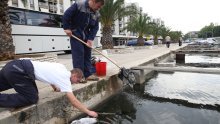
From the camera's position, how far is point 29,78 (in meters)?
3.33

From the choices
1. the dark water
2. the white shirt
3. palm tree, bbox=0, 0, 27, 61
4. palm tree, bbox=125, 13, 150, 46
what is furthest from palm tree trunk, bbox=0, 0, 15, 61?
palm tree, bbox=125, 13, 150, 46

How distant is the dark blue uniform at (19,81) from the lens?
325 centimetres

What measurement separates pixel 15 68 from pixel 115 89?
378cm

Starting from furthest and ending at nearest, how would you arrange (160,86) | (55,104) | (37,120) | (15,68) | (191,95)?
(160,86) < (191,95) < (55,104) < (37,120) < (15,68)

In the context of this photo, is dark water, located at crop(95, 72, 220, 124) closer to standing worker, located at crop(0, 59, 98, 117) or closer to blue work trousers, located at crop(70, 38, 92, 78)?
blue work trousers, located at crop(70, 38, 92, 78)

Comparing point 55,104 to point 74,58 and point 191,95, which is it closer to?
point 74,58

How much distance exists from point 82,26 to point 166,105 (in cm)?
291

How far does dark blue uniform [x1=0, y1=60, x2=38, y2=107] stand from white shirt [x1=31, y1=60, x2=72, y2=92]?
0.10 m

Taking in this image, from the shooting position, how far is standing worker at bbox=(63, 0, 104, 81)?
4938 millimetres

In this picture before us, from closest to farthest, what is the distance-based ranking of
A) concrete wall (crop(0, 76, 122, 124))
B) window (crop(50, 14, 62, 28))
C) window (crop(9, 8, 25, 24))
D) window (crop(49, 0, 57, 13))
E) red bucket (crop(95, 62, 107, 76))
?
concrete wall (crop(0, 76, 122, 124)), red bucket (crop(95, 62, 107, 76)), window (crop(9, 8, 25, 24)), window (crop(50, 14, 62, 28)), window (crop(49, 0, 57, 13))

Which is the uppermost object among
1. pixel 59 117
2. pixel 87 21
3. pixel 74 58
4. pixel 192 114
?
pixel 87 21

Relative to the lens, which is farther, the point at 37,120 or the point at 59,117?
the point at 59,117

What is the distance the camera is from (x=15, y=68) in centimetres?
325

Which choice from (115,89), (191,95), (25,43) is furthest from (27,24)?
(191,95)
